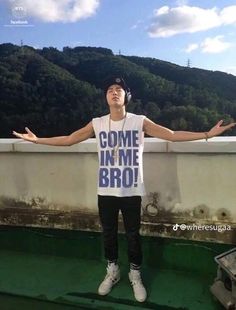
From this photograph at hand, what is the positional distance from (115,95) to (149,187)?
1.10 metres

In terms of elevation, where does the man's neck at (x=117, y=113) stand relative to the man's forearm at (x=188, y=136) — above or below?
above

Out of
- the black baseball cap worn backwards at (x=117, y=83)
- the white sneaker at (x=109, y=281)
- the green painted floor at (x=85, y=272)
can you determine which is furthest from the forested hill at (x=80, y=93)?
the white sneaker at (x=109, y=281)

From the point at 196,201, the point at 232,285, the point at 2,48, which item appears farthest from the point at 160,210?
the point at 2,48

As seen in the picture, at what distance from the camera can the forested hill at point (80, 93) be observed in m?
24.6

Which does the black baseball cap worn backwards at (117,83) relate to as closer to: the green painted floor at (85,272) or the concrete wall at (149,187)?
the concrete wall at (149,187)

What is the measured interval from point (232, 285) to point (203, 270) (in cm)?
70

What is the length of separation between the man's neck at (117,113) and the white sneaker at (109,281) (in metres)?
1.05

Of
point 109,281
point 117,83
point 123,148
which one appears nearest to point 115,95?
point 117,83

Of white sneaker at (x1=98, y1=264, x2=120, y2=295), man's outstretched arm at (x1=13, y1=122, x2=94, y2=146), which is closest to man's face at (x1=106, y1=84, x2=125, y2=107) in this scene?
man's outstretched arm at (x1=13, y1=122, x2=94, y2=146)

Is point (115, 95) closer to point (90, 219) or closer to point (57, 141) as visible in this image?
point (57, 141)

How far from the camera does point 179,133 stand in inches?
91.7

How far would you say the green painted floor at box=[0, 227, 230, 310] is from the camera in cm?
246

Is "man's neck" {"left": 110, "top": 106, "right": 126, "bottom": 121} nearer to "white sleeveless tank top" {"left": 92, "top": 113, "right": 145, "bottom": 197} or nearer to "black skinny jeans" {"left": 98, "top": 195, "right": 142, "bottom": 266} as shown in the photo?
"white sleeveless tank top" {"left": 92, "top": 113, "right": 145, "bottom": 197}

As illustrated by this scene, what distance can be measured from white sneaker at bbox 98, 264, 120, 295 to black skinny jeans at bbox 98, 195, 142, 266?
0.11m
